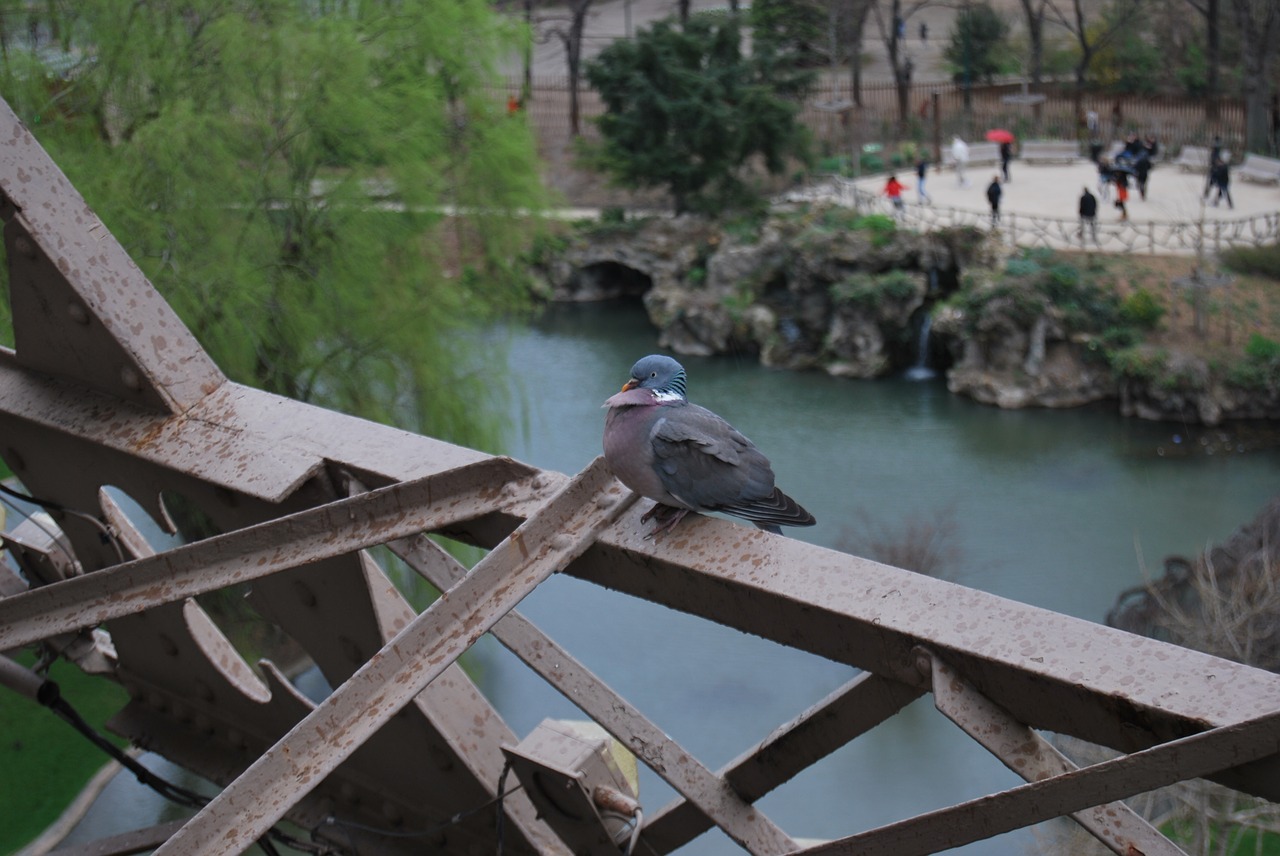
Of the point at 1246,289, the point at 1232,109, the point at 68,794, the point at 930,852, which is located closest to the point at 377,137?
the point at 68,794

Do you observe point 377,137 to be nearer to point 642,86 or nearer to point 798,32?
point 642,86

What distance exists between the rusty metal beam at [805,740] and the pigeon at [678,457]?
333 mm

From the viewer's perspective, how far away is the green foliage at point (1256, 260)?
18.8 metres

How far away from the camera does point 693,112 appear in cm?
2172

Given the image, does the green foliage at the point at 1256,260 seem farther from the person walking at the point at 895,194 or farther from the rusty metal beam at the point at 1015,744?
the rusty metal beam at the point at 1015,744

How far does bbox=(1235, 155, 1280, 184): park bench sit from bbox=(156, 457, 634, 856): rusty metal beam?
23.5 metres

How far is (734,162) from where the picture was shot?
2238 cm

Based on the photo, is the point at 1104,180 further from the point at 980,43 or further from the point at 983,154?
the point at 980,43

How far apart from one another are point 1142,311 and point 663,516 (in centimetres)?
1764

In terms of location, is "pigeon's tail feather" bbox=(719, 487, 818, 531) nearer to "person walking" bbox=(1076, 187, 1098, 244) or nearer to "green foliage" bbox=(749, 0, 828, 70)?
"person walking" bbox=(1076, 187, 1098, 244)

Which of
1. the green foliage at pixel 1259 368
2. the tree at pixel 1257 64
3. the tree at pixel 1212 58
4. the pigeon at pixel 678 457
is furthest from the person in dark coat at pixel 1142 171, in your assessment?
the pigeon at pixel 678 457

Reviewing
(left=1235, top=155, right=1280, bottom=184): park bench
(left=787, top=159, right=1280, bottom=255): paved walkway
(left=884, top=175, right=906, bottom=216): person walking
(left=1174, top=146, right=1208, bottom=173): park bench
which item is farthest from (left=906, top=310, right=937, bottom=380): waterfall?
(left=1235, top=155, right=1280, bottom=184): park bench

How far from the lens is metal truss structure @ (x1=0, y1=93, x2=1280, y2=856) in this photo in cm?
160

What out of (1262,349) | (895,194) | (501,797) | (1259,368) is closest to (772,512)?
(501,797)
